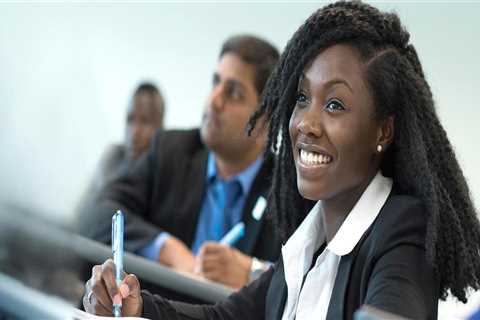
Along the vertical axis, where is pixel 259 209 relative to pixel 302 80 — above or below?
below

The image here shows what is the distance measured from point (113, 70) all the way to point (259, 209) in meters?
2.11

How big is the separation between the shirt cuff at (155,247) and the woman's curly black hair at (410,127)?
113 centimetres

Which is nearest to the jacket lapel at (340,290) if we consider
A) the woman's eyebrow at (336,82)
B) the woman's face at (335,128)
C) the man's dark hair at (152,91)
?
the woman's face at (335,128)

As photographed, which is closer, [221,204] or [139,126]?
[221,204]

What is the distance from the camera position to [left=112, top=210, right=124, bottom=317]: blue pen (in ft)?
3.85

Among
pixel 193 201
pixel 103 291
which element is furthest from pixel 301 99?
pixel 193 201

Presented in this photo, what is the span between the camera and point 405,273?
1159 millimetres

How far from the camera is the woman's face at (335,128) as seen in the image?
128 cm

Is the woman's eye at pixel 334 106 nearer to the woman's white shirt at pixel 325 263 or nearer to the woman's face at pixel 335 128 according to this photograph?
the woman's face at pixel 335 128

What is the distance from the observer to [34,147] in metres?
0.82

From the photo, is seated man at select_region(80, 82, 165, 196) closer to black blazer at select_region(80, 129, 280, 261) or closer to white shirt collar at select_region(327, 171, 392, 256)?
black blazer at select_region(80, 129, 280, 261)

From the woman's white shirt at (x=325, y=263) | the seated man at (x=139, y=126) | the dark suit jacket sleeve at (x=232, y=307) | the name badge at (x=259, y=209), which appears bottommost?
the seated man at (x=139, y=126)

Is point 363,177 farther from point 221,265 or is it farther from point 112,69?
point 112,69

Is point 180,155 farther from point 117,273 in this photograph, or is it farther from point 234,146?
point 117,273
